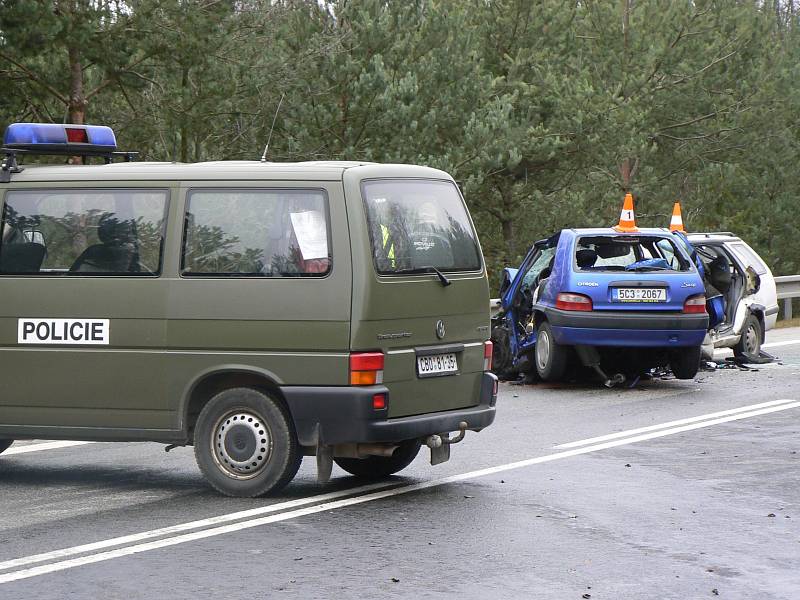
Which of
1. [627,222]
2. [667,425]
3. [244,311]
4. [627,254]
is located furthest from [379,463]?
[627,254]

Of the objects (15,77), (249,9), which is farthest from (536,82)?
(15,77)

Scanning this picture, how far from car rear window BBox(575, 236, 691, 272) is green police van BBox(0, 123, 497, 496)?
609 cm

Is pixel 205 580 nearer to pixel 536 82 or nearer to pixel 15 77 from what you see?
pixel 15 77

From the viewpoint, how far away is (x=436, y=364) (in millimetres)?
8789

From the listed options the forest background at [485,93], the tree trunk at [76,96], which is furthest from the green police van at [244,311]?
the tree trunk at [76,96]

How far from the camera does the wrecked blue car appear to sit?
14617 mm

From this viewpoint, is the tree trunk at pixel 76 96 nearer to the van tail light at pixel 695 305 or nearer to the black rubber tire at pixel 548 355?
the black rubber tire at pixel 548 355

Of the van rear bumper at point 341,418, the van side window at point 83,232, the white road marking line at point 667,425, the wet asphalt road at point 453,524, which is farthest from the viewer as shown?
the white road marking line at point 667,425

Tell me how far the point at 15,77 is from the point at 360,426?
52.1ft

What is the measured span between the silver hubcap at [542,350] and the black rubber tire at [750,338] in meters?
3.22

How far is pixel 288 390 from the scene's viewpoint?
329 inches

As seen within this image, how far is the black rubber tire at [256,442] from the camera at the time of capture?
333 inches

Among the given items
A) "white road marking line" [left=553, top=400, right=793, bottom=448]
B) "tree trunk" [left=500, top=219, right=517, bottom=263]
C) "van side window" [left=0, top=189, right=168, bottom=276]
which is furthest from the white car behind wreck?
"tree trunk" [left=500, top=219, right=517, bottom=263]

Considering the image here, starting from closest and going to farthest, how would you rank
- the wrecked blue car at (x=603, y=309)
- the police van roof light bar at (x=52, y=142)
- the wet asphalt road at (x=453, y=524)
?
the wet asphalt road at (x=453, y=524)
the police van roof light bar at (x=52, y=142)
the wrecked blue car at (x=603, y=309)
